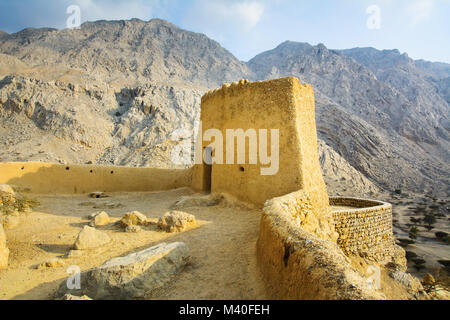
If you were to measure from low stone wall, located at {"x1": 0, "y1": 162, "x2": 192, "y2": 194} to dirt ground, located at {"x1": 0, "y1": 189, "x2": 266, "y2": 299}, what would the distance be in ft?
11.6

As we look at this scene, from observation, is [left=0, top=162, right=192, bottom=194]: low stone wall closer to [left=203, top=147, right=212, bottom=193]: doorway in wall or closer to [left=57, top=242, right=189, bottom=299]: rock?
[left=203, top=147, right=212, bottom=193]: doorway in wall

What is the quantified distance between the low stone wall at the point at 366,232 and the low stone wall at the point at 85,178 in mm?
6728

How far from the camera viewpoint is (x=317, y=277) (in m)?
1.99

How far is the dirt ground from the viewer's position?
3.04 m

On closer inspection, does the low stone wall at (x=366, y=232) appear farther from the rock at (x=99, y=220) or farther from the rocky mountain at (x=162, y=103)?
the rocky mountain at (x=162, y=103)

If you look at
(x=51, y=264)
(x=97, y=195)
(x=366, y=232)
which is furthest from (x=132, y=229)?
(x=366, y=232)

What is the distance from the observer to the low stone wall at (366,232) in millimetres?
8398

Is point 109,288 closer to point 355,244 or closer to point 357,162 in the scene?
point 355,244

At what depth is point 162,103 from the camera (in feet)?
109

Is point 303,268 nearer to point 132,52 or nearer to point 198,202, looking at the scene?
point 198,202

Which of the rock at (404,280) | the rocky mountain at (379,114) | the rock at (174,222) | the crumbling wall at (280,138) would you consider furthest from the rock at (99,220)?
the rocky mountain at (379,114)

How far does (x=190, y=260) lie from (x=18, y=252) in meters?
3.01

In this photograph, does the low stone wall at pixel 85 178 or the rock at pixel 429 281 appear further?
the low stone wall at pixel 85 178

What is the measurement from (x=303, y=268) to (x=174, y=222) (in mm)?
3586
